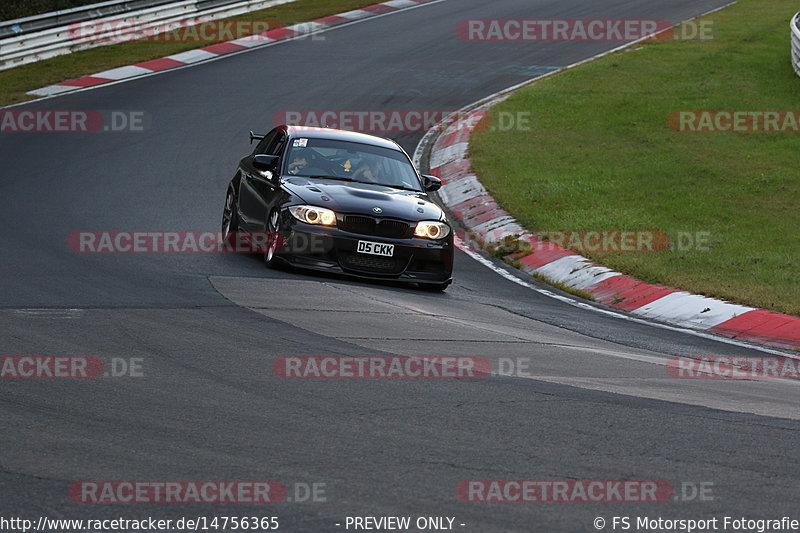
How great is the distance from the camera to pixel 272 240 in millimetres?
11648

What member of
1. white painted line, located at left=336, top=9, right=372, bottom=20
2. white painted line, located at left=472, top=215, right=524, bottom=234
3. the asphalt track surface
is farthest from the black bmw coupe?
white painted line, located at left=336, top=9, right=372, bottom=20

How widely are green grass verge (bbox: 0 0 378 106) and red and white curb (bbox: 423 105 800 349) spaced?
10115 millimetres

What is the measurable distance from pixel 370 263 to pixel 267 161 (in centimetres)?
Result: 185

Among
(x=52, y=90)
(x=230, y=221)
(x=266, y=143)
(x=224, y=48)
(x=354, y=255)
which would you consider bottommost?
(x=354, y=255)

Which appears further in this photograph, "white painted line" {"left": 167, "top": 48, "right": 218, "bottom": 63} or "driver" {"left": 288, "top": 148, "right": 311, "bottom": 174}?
"white painted line" {"left": 167, "top": 48, "right": 218, "bottom": 63}

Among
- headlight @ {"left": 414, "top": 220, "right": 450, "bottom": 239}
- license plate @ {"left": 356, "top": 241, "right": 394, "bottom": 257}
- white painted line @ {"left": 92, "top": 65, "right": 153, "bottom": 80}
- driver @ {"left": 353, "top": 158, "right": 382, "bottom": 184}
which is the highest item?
white painted line @ {"left": 92, "top": 65, "right": 153, "bottom": 80}

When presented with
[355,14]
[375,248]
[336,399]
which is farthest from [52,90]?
[336,399]

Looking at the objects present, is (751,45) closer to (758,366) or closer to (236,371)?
(758,366)

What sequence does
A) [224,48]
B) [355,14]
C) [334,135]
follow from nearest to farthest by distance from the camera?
[334,135] → [224,48] → [355,14]

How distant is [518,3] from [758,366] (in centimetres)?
2894

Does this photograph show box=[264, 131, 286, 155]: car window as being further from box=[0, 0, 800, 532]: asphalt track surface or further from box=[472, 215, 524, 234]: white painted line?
box=[472, 215, 524, 234]: white painted line

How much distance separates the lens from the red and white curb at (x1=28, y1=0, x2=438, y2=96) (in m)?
25.0

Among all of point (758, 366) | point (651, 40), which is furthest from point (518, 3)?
point (758, 366)

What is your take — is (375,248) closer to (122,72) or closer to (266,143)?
(266,143)
